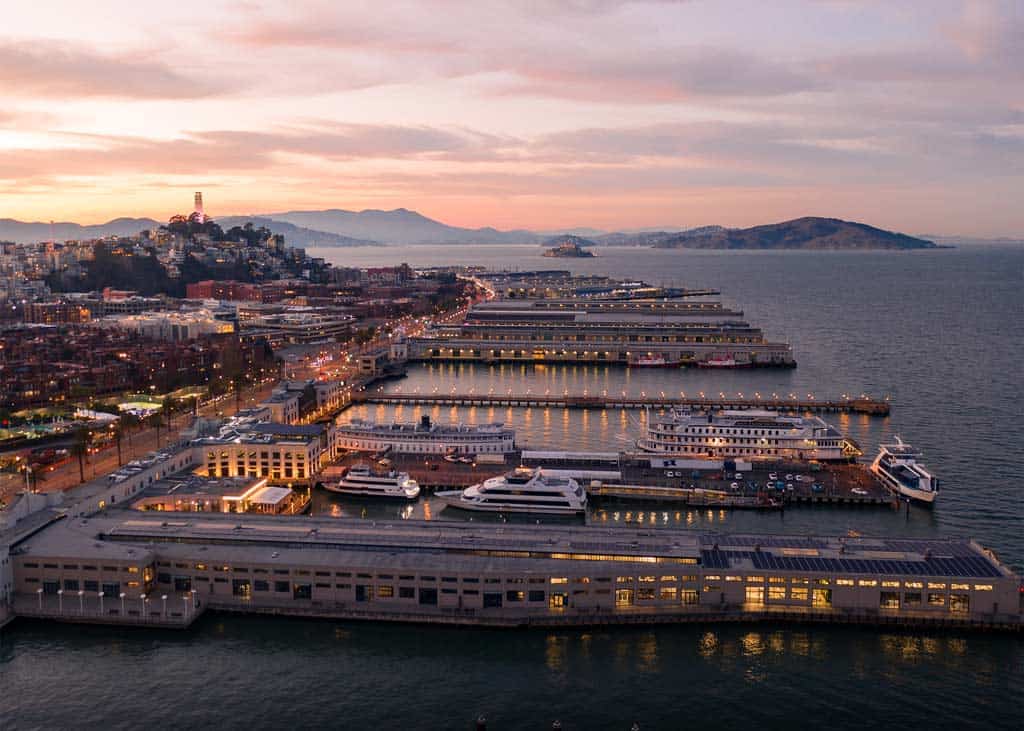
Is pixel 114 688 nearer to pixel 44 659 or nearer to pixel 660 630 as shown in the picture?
pixel 44 659

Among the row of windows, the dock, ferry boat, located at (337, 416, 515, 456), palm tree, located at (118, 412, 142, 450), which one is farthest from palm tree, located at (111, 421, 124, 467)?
the row of windows

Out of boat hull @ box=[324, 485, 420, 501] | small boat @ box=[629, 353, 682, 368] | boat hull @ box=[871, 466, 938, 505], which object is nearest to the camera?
boat hull @ box=[871, 466, 938, 505]

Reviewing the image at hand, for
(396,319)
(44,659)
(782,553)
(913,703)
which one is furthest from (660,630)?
(396,319)

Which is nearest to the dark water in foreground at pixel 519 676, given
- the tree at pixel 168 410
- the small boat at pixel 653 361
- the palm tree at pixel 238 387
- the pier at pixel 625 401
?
the pier at pixel 625 401

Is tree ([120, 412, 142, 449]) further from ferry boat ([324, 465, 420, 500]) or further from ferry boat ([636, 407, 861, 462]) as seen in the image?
ferry boat ([636, 407, 861, 462])

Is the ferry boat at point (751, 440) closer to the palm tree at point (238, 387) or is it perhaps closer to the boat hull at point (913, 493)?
the boat hull at point (913, 493)

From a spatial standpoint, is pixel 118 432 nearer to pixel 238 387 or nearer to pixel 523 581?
pixel 238 387

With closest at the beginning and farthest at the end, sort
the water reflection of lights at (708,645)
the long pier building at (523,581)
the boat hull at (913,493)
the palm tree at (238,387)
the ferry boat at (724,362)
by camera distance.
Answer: the water reflection of lights at (708,645), the long pier building at (523,581), the boat hull at (913,493), the palm tree at (238,387), the ferry boat at (724,362)

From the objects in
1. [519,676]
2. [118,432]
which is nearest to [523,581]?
[519,676]
